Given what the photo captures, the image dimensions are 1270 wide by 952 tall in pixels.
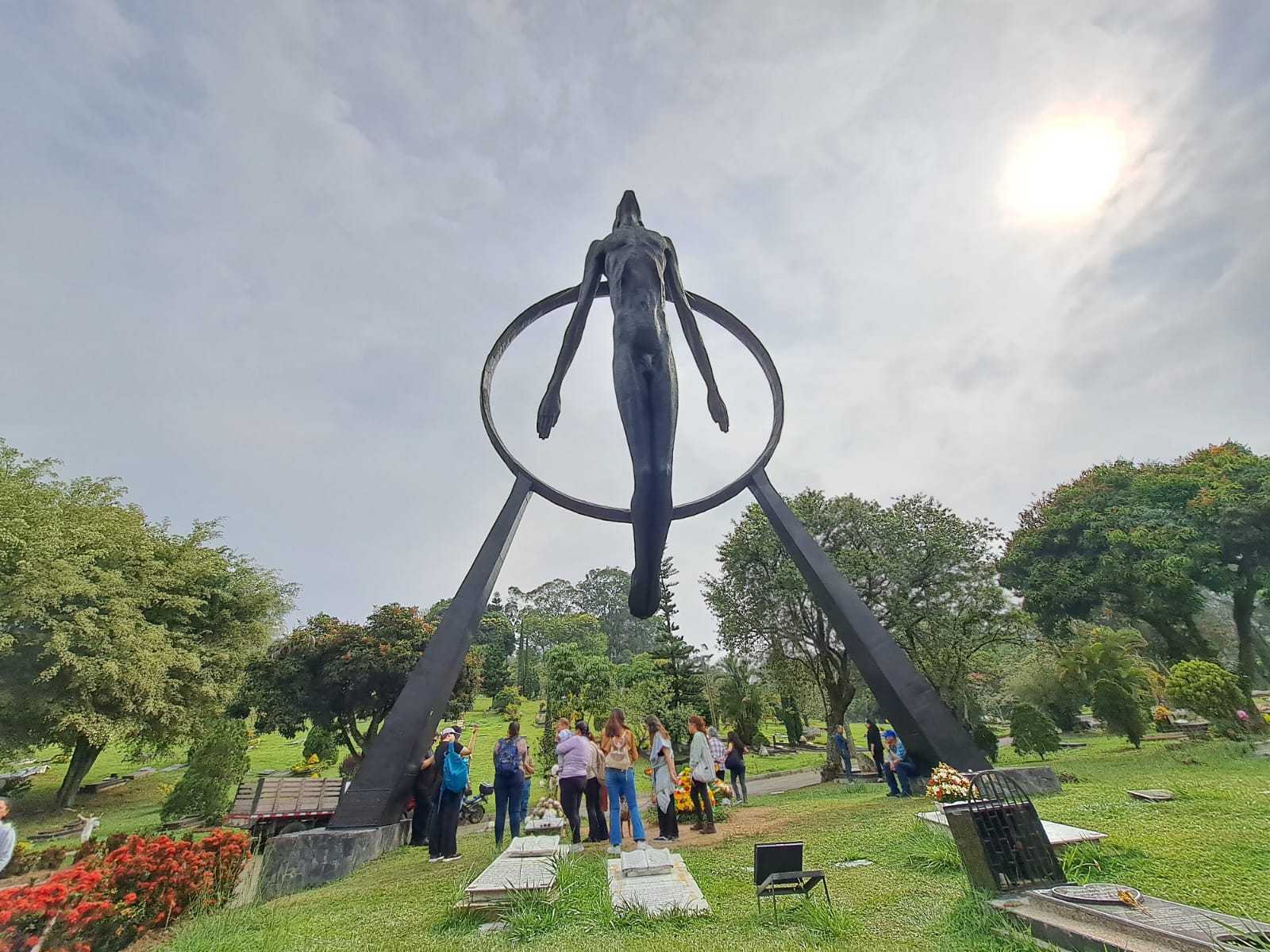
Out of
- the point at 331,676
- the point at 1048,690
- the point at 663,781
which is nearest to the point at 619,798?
the point at 663,781

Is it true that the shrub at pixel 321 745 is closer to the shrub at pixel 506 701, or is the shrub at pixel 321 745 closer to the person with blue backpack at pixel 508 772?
the shrub at pixel 506 701

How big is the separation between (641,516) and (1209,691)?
1843 centimetres

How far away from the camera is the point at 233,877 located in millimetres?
6062

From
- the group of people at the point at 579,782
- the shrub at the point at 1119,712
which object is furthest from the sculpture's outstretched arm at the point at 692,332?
the shrub at the point at 1119,712

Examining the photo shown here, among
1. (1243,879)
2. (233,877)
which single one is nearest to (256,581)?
(233,877)

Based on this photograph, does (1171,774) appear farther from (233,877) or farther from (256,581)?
(256,581)

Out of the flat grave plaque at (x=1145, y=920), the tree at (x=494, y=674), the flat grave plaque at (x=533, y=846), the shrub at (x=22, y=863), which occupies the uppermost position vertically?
the tree at (x=494, y=674)

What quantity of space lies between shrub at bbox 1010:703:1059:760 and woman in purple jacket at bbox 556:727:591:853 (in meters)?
14.8

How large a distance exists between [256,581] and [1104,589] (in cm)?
3203

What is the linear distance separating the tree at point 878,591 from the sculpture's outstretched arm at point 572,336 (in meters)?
14.5

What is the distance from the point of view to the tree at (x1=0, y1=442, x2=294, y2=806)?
626 inches

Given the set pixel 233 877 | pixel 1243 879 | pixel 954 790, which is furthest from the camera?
pixel 954 790

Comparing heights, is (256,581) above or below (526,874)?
above

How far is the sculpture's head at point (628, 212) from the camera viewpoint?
736cm
